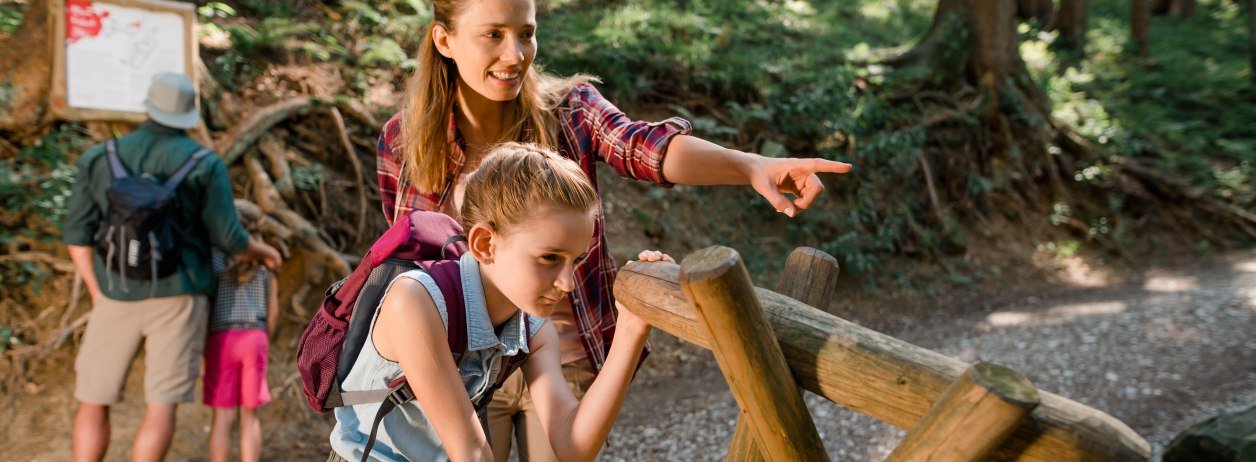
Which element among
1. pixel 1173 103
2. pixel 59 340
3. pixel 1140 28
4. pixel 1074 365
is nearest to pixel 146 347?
pixel 59 340

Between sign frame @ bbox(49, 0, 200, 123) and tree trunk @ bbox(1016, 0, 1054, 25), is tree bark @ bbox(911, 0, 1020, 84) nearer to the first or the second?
tree trunk @ bbox(1016, 0, 1054, 25)

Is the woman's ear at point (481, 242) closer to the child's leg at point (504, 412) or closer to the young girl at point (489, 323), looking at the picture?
the young girl at point (489, 323)

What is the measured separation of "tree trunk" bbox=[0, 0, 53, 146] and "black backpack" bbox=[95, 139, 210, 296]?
194 cm

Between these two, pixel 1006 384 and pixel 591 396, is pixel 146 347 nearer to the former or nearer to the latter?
pixel 591 396

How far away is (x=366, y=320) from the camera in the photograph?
1.74 meters

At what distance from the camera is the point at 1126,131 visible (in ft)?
37.0

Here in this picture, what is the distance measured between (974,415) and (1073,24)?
1479 cm

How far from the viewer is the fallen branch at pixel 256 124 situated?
5551 mm

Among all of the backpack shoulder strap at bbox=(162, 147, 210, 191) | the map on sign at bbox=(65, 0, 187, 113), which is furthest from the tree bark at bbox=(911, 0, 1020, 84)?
the backpack shoulder strap at bbox=(162, 147, 210, 191)

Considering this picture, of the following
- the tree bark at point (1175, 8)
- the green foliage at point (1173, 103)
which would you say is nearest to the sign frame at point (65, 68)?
the green foliage at point (1173, 103)

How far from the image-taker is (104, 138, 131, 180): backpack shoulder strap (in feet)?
12.2

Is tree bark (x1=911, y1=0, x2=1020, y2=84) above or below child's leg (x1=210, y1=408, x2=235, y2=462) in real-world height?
above

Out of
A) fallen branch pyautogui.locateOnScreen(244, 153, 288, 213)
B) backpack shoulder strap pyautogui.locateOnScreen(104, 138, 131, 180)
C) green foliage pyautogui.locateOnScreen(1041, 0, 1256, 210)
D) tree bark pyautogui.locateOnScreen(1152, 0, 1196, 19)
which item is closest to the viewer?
backpack shoulder strap pyautogui.locateOnScreen(104, 138, 131, 180)

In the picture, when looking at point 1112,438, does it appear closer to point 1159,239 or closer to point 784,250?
point 784,250
